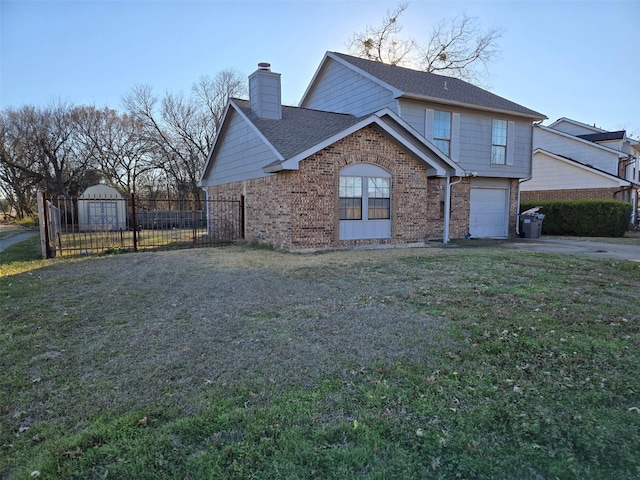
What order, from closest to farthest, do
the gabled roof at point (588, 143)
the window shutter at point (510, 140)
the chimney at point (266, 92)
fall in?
1. the chimney at point (266, 92)
2. the window shutter at point (510, 140)
3. the gabled roof at point (588, 143)

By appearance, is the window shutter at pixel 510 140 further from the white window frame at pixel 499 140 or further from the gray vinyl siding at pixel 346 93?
the gray vinyl siding at pixel 346 93

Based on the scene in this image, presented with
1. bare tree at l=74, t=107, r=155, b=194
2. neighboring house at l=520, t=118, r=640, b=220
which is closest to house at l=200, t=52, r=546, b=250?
neighboring house at l=520, t=118, r=640, b=220

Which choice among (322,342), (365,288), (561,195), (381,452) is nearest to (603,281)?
(365,288)

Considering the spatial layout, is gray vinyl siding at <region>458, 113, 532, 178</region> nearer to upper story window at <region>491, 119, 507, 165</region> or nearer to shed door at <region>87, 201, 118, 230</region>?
upper story window at <region>491, 119, 507, 165</region>

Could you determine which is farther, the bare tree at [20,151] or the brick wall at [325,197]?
the bare tree at [20,151]

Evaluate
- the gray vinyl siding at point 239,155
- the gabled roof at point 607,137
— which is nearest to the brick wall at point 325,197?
the gray vinyl siding at point 239,155

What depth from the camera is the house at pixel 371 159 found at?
11047 millimetres

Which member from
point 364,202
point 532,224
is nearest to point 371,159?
point 364,202

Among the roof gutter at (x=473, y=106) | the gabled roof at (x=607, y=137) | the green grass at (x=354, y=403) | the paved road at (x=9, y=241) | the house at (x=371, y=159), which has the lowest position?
the green grass at (x=354, y=403)

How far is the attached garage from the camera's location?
16375 millimetres

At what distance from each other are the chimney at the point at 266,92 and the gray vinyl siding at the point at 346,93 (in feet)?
11.8

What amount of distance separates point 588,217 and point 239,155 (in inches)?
601

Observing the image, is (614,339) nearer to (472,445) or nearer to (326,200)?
(472,445)

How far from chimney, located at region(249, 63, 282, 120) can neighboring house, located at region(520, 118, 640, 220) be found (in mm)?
16631
